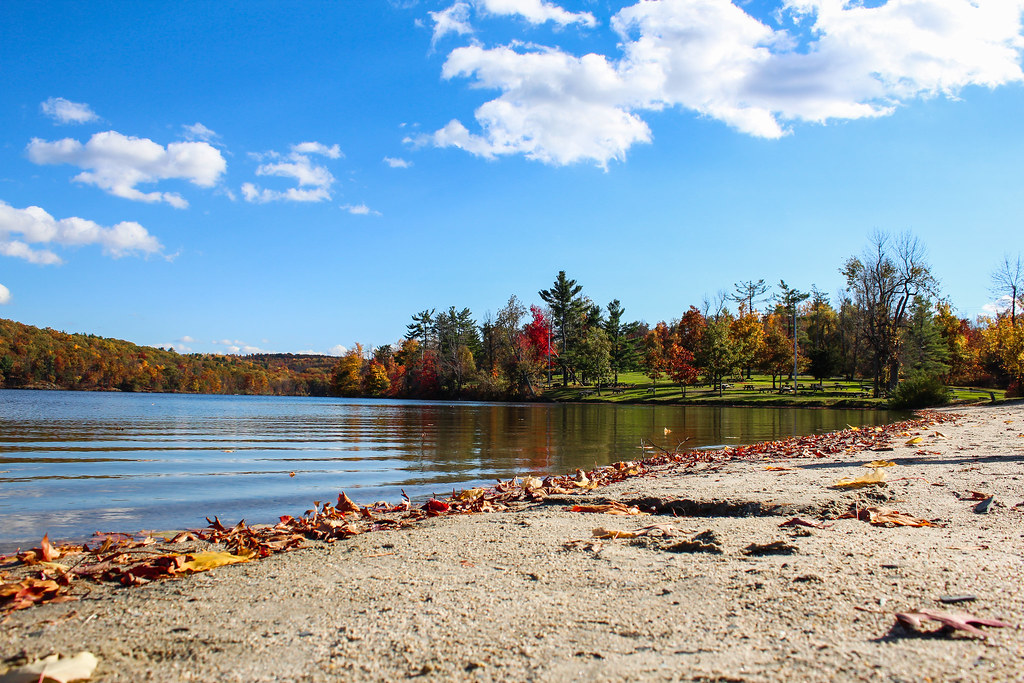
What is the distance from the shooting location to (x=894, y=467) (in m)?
7.46

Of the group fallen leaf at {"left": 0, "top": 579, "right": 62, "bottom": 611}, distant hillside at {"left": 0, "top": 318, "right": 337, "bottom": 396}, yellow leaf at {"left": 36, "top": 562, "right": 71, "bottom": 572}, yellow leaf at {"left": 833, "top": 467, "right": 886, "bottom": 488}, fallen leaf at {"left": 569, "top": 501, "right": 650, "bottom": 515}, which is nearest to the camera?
fallen leaf at {"left": 0, "top": 579, "right": 62, "bottom": 611}

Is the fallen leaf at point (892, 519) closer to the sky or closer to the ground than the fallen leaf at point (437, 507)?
closer to the sky

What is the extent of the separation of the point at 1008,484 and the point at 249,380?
155m

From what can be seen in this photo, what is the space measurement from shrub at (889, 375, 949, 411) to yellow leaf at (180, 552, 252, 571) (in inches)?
Result: 1690

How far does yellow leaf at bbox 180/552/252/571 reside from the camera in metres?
3.76

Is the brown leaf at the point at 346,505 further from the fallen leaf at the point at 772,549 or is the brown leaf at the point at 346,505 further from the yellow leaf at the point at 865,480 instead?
the yellow leaf at the point at 865,480

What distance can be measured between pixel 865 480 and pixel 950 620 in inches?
169

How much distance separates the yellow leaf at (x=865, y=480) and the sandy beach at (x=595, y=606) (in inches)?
32.3

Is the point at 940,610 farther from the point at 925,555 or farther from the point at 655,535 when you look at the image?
the point at 655,535

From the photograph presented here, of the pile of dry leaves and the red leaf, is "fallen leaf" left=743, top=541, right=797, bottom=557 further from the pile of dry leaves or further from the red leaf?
the red leaf

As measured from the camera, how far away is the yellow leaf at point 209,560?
3.76 m

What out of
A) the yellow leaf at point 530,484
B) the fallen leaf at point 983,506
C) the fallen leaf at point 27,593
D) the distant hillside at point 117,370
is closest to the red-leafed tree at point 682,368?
the yellow leaf at point 530,484

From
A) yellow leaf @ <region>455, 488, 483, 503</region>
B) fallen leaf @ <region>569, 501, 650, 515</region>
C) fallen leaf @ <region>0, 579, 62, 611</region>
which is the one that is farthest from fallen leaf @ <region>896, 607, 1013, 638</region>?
yellow leaf @ <region>455, 488, 483, 503</region>

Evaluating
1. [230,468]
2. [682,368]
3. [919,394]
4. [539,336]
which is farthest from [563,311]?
[230,468]
